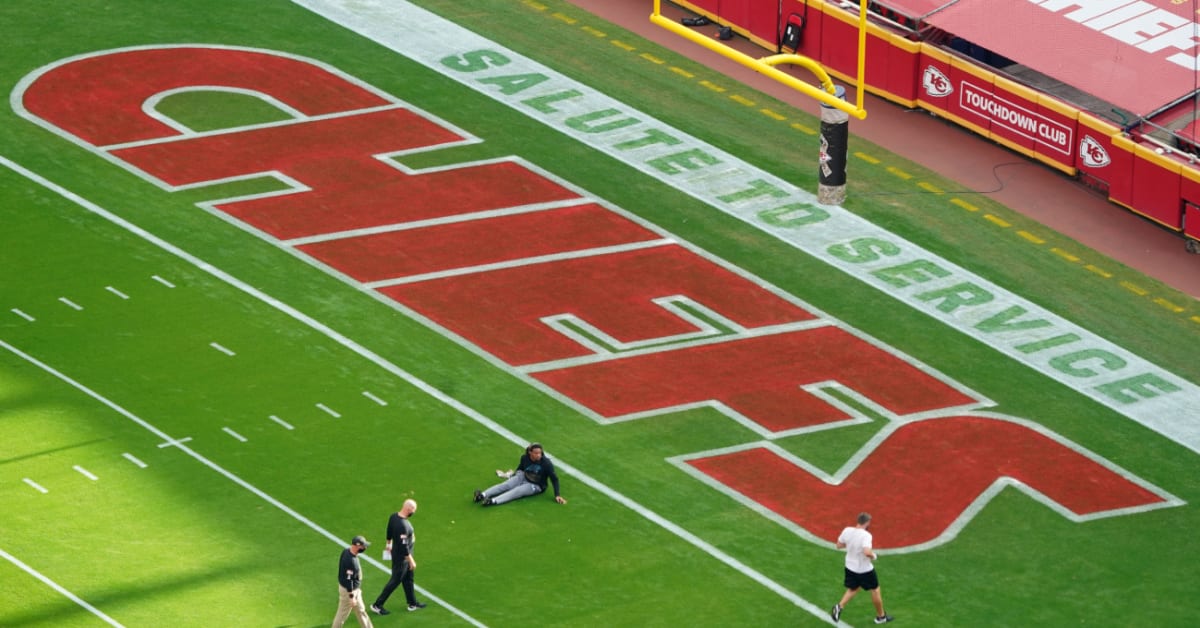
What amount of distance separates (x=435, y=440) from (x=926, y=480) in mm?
7561

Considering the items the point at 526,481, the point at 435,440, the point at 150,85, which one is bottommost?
the point at 435,440

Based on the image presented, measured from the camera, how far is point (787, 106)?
49.7 meters

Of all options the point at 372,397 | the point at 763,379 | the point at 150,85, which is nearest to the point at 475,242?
the point at 372,397

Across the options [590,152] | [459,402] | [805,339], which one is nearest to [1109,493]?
[805,339]

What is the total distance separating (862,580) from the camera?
109ft

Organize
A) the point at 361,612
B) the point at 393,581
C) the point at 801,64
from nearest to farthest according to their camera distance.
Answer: the point at 361,612 < the point at 393,581 < the point at 801,64

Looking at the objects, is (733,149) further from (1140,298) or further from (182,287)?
(182,287)

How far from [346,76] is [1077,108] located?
47.5 feet

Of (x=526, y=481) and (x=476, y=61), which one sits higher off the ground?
(x=476, y=61)

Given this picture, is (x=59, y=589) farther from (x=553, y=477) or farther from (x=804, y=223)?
(x=804, y=223)

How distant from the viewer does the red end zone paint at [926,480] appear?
3641cm

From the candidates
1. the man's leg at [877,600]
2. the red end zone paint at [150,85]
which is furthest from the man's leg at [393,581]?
the red end zone paint at [150,85]

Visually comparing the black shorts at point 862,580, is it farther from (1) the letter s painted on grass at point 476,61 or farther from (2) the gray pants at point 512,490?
(1) the letter s painted on grass at point 476,61

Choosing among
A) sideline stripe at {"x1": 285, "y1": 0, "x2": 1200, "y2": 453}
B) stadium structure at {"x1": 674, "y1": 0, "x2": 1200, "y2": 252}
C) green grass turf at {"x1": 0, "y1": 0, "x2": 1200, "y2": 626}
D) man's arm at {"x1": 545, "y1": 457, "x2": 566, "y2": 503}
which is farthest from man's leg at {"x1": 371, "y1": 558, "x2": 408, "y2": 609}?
stadium structure at {"x1": 674, "y1": 0, "x2": 1200, "y2": 252}
